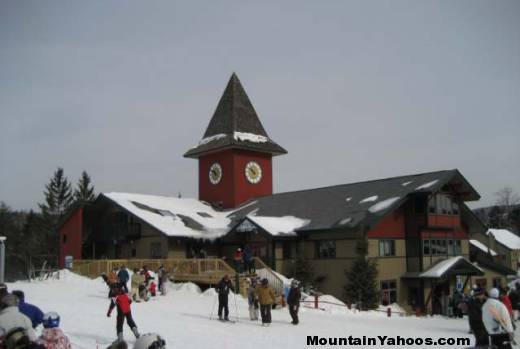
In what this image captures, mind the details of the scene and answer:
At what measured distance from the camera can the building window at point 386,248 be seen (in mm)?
30656

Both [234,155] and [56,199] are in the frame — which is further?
[56,199]

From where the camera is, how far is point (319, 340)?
15016 millimetres

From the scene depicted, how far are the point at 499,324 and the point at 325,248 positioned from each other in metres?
21.4

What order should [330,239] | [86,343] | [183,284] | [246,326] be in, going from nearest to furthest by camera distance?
[86,343] < [246,326] < [183,284] < [330,239]

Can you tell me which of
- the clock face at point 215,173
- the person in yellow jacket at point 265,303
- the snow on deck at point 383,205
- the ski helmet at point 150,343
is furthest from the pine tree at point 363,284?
the ski helmet at point 150,343

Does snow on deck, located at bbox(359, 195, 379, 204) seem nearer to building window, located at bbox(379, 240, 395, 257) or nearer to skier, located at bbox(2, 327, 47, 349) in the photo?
building window, located at bbox(379, 240, 395, 257)

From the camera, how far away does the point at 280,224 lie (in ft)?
106

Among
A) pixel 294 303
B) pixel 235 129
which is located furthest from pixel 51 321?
pixel 235 129

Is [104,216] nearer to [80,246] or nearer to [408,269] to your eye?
[80,246]

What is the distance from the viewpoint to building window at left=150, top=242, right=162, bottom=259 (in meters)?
34.8

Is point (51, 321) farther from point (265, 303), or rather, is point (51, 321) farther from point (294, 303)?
point (294, 303)

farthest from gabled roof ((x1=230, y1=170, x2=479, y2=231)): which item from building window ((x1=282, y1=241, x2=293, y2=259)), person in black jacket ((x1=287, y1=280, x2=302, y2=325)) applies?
person in black jacket ((x1=287, y1=280, x2=302, y2=325))

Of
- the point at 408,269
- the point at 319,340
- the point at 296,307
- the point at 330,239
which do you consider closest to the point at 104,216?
the point at 330,239

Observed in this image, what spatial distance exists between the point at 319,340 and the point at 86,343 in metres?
6.09
